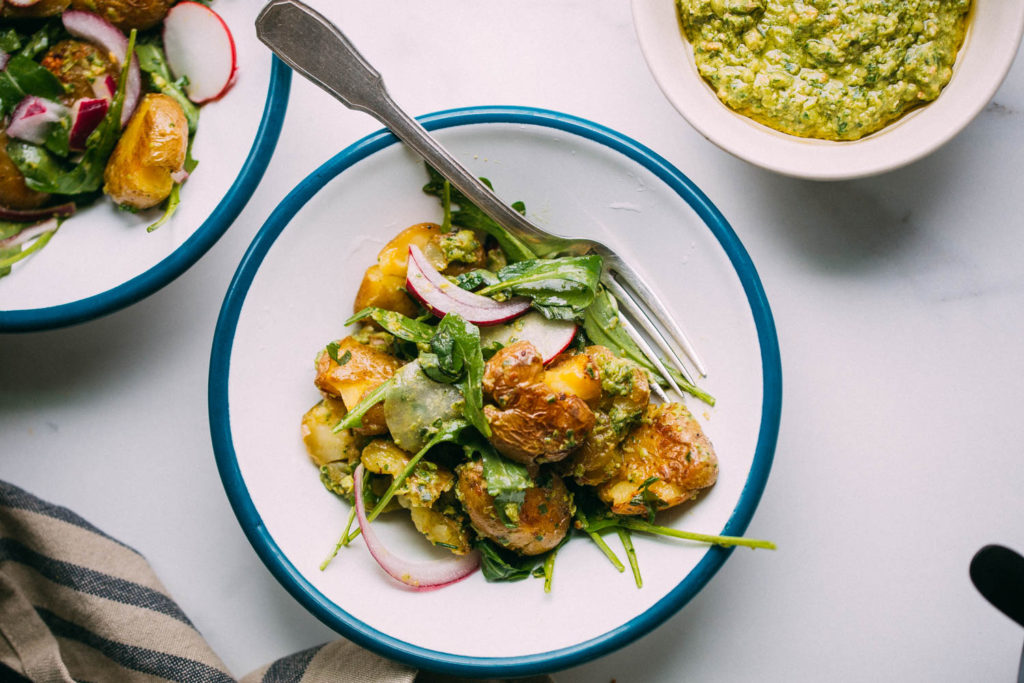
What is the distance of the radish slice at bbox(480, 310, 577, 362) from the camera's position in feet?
5.40

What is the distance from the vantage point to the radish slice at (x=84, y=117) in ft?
5.76

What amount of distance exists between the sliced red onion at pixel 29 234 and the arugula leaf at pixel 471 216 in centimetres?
88

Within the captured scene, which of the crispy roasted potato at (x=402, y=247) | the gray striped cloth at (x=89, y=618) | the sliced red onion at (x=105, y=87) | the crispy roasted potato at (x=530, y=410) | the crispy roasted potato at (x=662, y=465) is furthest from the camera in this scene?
the gray striped cloth at (x=89, y=618)

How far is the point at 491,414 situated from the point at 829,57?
1000 millimetres

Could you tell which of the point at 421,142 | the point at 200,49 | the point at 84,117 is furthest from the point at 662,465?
the point at 84,117

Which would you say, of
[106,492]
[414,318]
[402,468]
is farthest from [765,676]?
[106,492]

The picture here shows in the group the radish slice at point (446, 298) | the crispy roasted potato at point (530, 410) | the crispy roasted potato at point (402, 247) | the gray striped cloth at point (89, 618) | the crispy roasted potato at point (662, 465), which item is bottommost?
the gray striped cloth at point (89, 618)

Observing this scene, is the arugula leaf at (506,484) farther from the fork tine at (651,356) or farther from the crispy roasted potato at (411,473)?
the fork tine at (651,356)

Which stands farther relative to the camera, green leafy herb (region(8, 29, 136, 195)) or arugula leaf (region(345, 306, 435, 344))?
green leafy herb (region(8, 29, 136, 195))

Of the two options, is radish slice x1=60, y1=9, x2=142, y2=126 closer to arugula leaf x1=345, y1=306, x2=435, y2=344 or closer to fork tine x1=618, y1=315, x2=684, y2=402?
arugula leaf x1=345, y1=306, x2=435, y2=344

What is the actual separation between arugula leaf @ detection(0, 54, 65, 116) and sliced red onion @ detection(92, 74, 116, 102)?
0.24 feet

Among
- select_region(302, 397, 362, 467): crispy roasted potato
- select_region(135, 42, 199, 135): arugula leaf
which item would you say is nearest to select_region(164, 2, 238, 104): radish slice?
select_region(135, 42, 199, 135): arugula leaf

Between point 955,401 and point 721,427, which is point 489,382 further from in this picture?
point 955,401

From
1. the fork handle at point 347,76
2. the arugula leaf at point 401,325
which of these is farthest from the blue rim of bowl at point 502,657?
the arugula leaf at point 401,325
